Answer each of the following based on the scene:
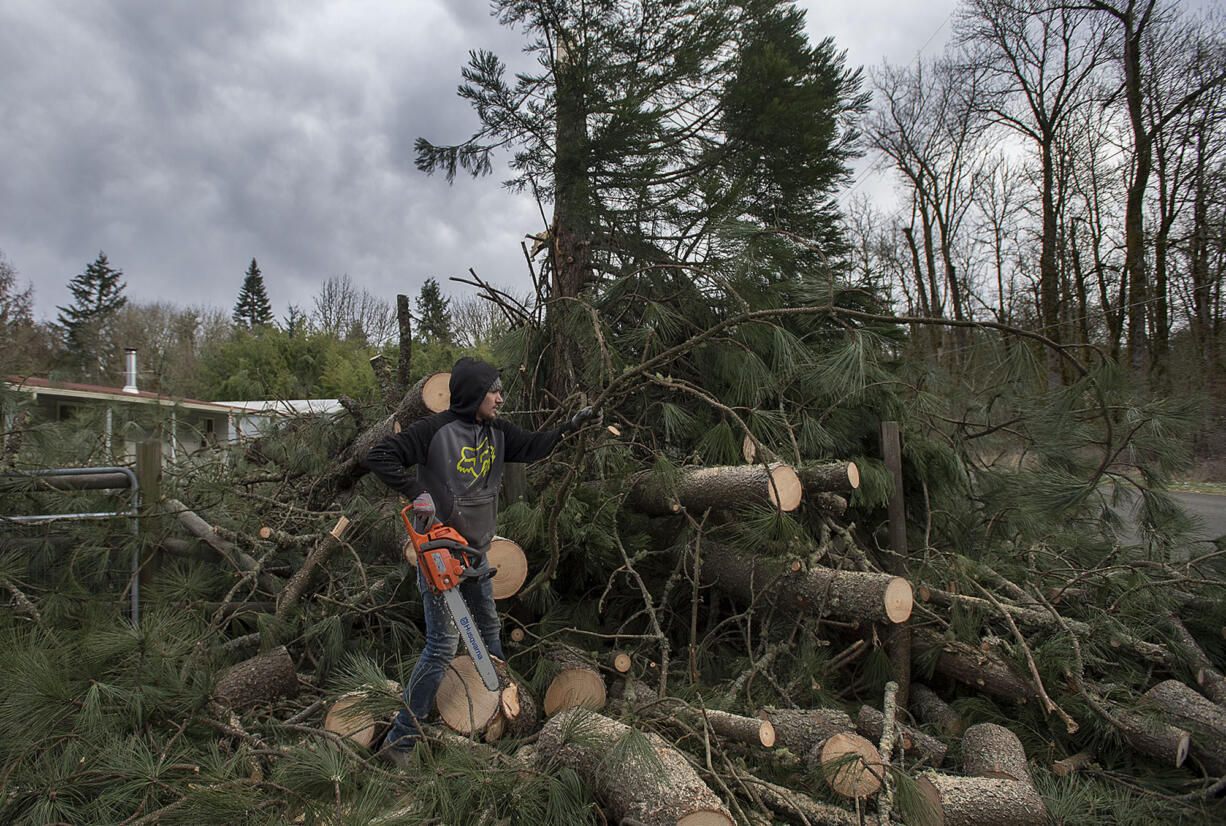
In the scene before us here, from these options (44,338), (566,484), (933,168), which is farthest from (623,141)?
(44,338)

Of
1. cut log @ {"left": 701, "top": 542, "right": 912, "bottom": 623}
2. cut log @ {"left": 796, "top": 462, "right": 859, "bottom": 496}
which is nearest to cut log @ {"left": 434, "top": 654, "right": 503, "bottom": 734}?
cut log @ {"left": 701, "top": 542, "right": 912, "bottom": 623}

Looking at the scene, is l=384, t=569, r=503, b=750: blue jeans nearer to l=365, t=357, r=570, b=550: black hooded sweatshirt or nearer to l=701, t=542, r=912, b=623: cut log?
l=365, t=357, r=570, b=550: black hooded sweatshirt

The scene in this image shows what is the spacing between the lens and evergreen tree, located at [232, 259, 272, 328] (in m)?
45.5

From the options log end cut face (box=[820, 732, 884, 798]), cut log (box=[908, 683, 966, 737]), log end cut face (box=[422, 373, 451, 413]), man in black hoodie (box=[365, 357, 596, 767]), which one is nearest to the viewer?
log end cut face (box=[820, 732, 884, 798])

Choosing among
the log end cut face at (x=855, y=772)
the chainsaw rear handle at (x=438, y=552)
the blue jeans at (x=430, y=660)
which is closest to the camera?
the log end cut face at (x=855, y=772)

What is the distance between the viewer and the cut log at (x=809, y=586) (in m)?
2.77

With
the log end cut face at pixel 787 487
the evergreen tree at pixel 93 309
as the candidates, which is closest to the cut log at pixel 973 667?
the log end cut face at pixel 787 487

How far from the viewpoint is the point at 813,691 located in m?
2.91

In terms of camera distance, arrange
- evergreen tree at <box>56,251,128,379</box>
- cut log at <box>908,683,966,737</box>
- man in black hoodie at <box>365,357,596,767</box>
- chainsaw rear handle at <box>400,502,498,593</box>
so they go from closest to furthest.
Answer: chainsaw rear handle at <box>400,502,498,593</box> < man in black hoodie at <box>365,357,596,767</box> < cut log at <box>908,683,966,737</box> < evergreen tree at <box>56,251,128,379</box>

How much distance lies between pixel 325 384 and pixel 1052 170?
1567 centimetres

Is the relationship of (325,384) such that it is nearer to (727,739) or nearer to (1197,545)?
(727,739)

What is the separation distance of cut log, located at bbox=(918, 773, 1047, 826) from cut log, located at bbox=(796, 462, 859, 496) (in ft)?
3.99

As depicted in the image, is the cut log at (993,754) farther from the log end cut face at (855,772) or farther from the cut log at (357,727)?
the cut log at (357,727)

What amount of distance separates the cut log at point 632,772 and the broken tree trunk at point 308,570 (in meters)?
1.65
